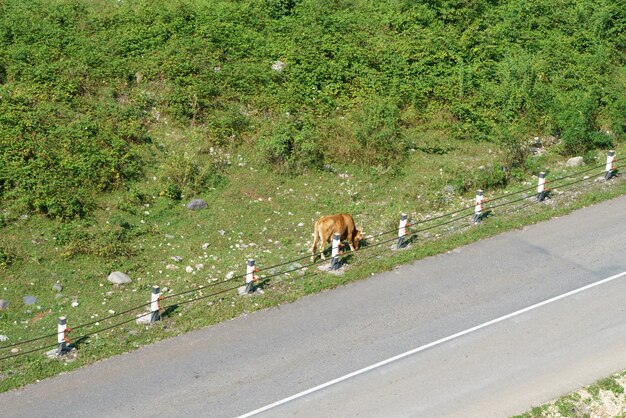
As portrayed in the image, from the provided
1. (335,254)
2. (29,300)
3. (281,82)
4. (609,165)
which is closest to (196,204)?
(335,254)

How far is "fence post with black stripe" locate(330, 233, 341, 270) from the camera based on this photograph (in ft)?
57.9

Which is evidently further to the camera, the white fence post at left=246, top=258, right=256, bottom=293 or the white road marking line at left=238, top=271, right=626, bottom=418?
the white fence post at left=246, top=258, right=256, bottom=293

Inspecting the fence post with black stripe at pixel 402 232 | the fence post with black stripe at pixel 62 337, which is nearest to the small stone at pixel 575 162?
the fence post with black stripe at pixel 402 232

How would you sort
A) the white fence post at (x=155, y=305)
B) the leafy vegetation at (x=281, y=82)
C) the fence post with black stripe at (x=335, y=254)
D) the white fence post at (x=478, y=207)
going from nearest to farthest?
the white fence post at (x=155, y=305), the fence post with black stripe at (x=335, y=254), the white fence post at (x=478, y=207), the leafy vegetation at (x=281, y=82)

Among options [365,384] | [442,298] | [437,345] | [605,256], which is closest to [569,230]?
[605,256]

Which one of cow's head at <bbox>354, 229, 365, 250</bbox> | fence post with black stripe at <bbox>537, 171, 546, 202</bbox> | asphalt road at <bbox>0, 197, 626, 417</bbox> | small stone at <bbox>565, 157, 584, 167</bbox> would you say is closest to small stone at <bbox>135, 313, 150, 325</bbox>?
asphalt road at <bbox>0, 197, 626, 417</bbox>

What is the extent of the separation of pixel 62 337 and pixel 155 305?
6.48 ft

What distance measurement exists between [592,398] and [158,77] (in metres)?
16.3

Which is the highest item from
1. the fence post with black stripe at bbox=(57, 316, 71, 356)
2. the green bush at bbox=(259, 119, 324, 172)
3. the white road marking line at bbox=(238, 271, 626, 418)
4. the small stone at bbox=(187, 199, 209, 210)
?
the green bush at bbox=(259, 119, 324, 172)

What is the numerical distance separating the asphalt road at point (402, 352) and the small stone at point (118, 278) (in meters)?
2.56

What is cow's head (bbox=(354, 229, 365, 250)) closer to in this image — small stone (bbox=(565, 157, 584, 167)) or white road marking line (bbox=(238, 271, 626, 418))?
white road marking line (bbox=(238, 271, 626, 418))

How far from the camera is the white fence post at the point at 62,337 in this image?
14922 millimetres

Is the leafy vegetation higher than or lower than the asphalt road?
higher

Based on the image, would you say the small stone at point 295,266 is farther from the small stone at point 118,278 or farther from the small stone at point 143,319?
the small stone at point 118,278
